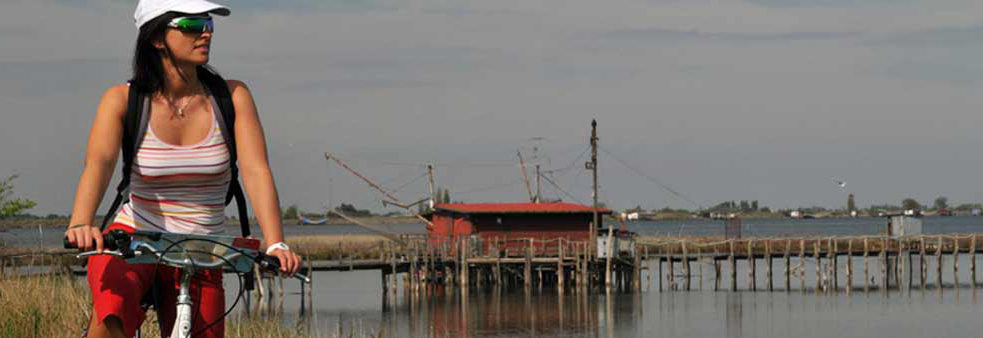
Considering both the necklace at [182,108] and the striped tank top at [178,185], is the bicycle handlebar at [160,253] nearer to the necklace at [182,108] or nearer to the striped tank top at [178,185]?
the striped tank top at [178,185]

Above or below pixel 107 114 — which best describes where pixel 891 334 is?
below

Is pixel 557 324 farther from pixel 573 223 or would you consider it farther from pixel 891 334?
pixel 573 223

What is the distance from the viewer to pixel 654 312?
168 feet

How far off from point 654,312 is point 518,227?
30.9 ft

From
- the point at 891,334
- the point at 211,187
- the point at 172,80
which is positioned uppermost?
the point at 172,80

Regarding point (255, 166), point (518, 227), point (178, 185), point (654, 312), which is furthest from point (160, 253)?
point (518, 227)

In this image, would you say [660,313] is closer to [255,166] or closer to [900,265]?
[900,265]

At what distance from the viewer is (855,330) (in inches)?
1726

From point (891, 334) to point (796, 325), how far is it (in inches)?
160

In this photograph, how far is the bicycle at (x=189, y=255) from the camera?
3.95 m

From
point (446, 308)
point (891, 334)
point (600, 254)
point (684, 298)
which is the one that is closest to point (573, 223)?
point (600, 254)

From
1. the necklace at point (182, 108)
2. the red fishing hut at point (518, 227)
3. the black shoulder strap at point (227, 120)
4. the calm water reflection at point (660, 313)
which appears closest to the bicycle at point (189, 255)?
the black shoulder strap at point (227, 120)

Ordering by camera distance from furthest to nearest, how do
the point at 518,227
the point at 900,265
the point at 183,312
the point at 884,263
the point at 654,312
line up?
1. the point at 900,265
2. the point at 884,263
3. the point at 518,227
4. the point at 654,312
5. the point at 183,312

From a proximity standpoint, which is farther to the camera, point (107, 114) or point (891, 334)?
point (891, 334)
